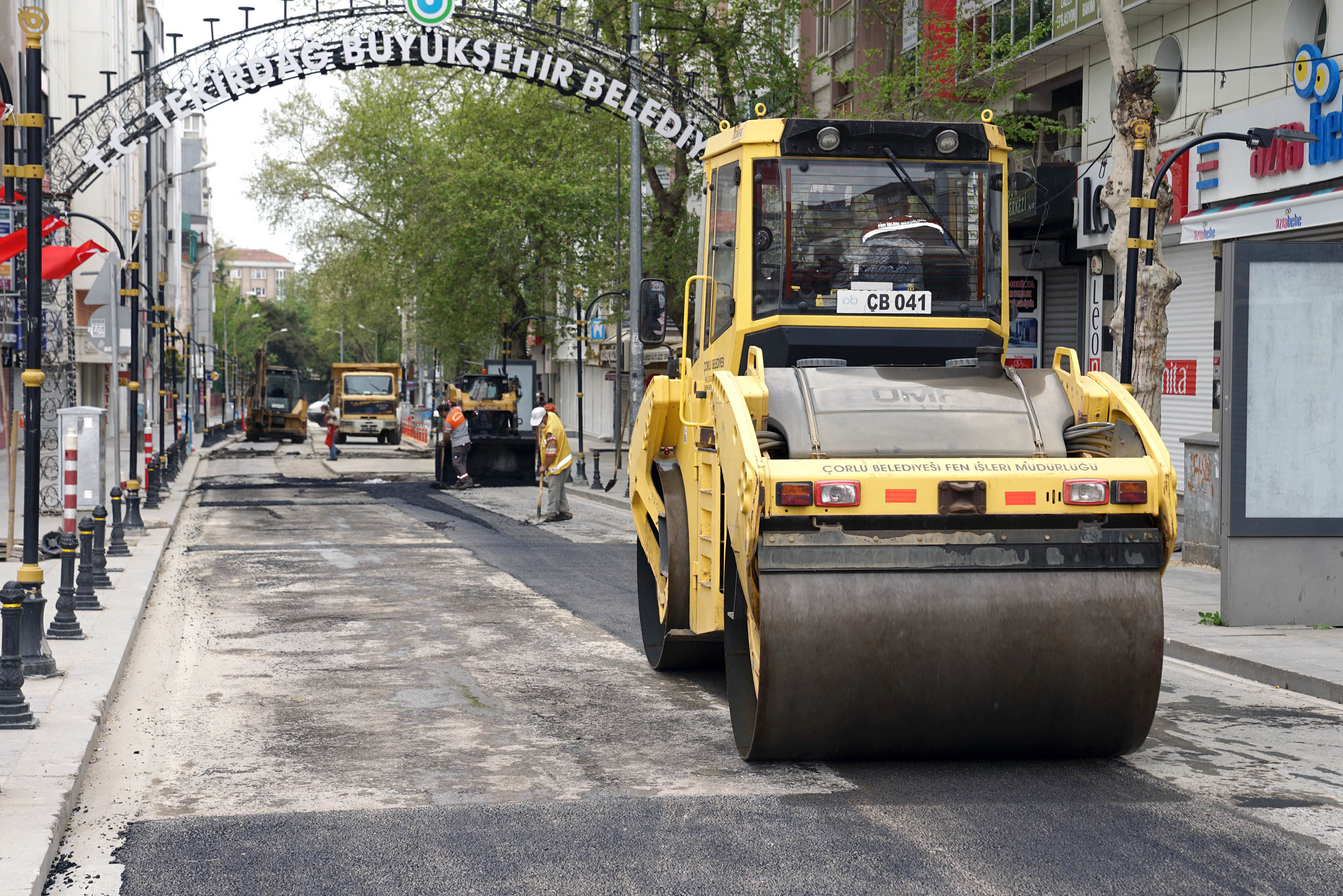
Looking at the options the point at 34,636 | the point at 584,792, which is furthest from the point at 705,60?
the point at 584,792

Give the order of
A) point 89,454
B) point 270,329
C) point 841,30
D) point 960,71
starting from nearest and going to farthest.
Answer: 1. point 89,454
2. point 960,71
3. point 841,30
4. point 270,329

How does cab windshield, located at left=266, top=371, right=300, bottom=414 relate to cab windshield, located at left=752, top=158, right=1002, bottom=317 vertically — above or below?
below

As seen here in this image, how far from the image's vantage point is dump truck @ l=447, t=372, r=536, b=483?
31578mm

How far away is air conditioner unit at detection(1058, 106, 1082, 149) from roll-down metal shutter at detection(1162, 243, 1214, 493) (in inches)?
160

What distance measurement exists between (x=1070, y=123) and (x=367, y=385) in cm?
3977

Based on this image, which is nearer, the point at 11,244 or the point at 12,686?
the point at 12,686

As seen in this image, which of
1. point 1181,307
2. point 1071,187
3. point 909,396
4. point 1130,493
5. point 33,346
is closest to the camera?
point 1130,493

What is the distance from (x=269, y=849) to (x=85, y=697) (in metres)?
3.22

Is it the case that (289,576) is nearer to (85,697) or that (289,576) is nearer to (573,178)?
(85,697)

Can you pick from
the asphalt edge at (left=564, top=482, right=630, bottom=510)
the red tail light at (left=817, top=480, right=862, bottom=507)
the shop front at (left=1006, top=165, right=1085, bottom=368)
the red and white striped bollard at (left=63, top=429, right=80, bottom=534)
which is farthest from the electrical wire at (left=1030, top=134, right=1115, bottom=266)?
the red tail light at (left=817, top=480, right=862, bottom=507)

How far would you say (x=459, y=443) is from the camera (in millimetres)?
30234

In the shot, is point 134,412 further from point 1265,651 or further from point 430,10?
point 1265,651

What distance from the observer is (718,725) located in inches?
324

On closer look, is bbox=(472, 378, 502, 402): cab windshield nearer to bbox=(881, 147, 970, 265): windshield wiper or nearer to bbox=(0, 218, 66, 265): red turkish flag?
bbox=(0, 218, 66, 265): red turkish flag
